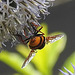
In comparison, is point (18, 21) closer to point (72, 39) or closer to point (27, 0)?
point (27, 0)

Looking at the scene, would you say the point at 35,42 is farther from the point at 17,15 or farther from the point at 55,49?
the point at 55,49

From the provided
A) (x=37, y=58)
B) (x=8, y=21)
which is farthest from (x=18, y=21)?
(x=37, y=58)

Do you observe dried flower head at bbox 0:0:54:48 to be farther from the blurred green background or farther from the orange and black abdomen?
the blurred green background

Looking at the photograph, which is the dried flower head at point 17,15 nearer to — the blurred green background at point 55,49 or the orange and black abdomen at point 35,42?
the orange and black abdomen at point 35,42

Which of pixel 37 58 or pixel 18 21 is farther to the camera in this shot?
pixel 37 58

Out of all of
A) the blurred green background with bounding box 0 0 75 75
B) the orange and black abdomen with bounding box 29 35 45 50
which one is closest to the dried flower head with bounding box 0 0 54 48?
the orange and black abdomen with bounding box 29 35 45 50

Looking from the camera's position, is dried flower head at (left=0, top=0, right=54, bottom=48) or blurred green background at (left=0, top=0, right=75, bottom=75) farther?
blurred green background at (left=0, top=0, right=75, bottom=75)
